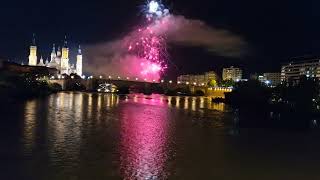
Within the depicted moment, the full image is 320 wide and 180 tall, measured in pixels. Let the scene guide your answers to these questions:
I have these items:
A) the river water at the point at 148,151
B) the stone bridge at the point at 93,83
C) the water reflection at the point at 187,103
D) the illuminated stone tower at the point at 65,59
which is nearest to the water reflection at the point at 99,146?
the river water at the point at 148,151

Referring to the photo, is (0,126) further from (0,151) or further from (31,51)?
(31,51)

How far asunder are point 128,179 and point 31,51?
83.9m

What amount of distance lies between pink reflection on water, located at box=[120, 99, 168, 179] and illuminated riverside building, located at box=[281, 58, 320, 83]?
39.9 meters

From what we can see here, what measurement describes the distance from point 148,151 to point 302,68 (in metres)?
53.0

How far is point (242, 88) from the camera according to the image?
3844 cm

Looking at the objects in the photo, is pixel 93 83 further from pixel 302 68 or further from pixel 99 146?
pixel 99 146

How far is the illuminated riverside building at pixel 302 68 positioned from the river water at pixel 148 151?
130 ft

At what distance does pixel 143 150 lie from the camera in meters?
12.0

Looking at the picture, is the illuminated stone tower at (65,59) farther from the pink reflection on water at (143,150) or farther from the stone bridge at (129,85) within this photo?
the pink reflection on water at (143,150)

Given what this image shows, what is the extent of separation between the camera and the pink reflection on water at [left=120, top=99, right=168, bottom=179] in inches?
373

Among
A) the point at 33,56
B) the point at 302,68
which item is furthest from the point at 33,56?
the point at 302,68

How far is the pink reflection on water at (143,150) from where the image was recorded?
373 inches

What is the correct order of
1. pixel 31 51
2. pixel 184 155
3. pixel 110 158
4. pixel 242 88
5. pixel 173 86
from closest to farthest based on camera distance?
pixel 110 158, pixel 184 155, pixel 242 88, pixel 173 86, pixel 31 51

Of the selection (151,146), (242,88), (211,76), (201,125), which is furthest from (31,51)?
(151,146)
